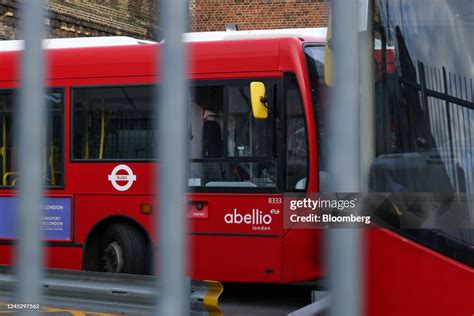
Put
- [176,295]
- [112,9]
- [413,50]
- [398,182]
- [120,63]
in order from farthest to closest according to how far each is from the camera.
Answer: [112,9]
[120,63]
[413,50]
[398,182]
[176,295]

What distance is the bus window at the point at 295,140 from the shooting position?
6.90 meters

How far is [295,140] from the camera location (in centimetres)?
697

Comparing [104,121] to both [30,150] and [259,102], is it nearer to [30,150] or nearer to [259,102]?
[259,102]

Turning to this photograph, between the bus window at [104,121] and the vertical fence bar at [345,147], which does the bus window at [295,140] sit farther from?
the vertical fence bar at [345,147]

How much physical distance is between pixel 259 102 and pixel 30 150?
5165mm

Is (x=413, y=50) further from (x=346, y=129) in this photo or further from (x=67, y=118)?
(x=67, y=118)

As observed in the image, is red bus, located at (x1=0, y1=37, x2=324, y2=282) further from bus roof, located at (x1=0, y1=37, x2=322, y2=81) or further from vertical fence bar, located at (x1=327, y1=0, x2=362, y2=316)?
vertical fence bar, located at (x1=327, y1=0, x2=362, y2=316)

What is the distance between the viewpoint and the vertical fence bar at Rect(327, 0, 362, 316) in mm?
1561

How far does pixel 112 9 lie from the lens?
1772cm

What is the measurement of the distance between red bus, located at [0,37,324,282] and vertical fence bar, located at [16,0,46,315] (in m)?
4.69

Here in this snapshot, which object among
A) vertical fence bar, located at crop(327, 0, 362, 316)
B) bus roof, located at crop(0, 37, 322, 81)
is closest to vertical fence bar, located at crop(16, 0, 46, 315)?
vertical fence bar, located at crop(327, 0, 362, 316)

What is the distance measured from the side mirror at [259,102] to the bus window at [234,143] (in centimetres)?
5

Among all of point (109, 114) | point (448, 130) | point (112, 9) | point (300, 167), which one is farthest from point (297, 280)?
point (112, 9)

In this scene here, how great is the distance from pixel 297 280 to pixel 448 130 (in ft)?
10.8
